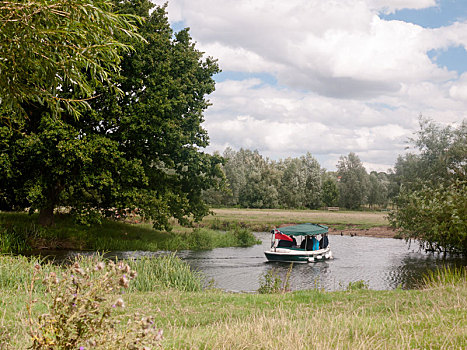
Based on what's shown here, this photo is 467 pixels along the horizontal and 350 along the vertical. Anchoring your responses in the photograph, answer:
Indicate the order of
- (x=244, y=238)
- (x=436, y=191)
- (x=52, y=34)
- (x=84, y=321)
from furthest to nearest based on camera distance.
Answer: (x=244, y=238)
(x=436, y=191)
(x=52, y=34)
(x=84, y=321)

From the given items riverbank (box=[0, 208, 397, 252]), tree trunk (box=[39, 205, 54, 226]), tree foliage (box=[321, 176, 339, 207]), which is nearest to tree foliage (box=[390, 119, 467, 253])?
riverbank (box=[0, 208, 397, 252])

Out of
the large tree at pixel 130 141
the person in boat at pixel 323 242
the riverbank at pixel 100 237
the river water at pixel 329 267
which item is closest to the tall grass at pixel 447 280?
the river water at pixel 329 267

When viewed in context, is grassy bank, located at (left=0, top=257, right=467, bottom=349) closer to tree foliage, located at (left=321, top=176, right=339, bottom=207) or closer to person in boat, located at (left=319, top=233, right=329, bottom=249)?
person in boat, located at (left=319, top=233, right=329, bottom=249)

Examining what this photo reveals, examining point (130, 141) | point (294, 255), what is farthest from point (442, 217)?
point (130, 141)

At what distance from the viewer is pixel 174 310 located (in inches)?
350

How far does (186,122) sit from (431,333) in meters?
19.1

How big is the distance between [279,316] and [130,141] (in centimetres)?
1680

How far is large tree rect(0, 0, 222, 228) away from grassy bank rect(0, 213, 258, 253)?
1.34m

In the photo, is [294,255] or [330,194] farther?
[330,194]

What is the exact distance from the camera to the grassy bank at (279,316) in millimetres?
5457

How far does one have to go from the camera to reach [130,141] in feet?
76.0

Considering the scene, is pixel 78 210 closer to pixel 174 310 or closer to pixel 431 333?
pixel 174 310

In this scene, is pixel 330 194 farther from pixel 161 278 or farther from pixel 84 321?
pixel 84 321

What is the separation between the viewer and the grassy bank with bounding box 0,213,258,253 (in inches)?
862
